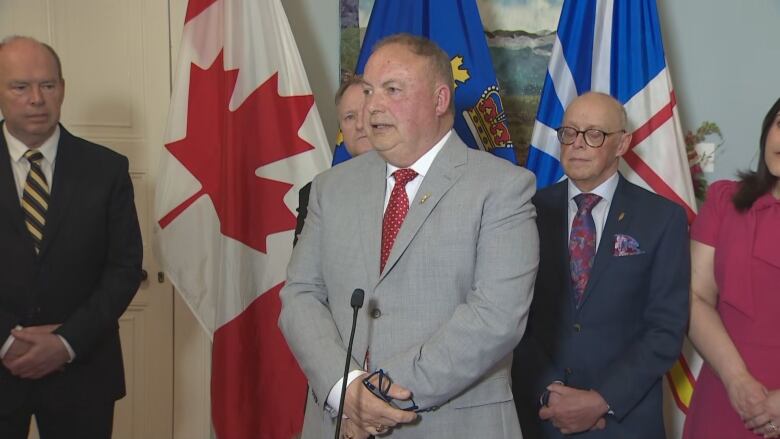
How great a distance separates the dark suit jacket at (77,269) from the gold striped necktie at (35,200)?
0.09ft

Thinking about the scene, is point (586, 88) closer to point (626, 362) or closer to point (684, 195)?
point (684, 195)

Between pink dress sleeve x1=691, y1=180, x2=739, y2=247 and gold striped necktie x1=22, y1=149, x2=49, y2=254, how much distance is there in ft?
6.57

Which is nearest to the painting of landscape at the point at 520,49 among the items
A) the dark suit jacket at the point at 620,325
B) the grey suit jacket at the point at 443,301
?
the dark suit jacket at the point at 620,325

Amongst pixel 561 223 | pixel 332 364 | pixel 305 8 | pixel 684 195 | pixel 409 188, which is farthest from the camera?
pixel 305 8

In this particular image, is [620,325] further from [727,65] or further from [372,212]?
[727,65]

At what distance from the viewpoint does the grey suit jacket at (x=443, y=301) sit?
63.5 inches

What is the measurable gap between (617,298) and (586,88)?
1.04 meters

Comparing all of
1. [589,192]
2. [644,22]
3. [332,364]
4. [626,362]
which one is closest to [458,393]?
[332,364]

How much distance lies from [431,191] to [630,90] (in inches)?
59.0

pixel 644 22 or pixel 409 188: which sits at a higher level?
pixel 644 22

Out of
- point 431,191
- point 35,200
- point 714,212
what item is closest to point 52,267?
point 35,200

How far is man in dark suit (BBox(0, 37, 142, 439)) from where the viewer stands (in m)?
2.29

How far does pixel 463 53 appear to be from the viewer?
2.99 metres

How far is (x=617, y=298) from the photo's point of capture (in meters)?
2.24
